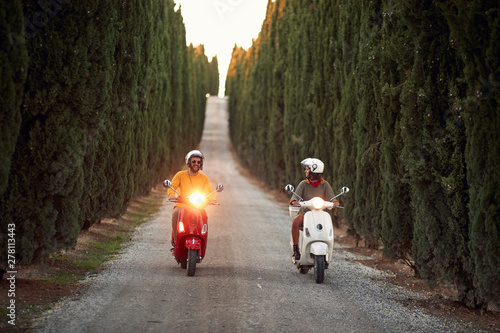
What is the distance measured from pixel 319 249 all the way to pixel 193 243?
66.3 inches

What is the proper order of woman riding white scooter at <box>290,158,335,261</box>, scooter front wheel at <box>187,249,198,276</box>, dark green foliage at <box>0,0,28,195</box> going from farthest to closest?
woman riding white scooter at <box>290,158,335,261</box> < scooter front wheel at <box>187,249,198,276</box> < dark green foliage at <box>0,0,28,195</box>

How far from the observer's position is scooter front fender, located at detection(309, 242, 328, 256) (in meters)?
7.68

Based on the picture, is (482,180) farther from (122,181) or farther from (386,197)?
(122,181)

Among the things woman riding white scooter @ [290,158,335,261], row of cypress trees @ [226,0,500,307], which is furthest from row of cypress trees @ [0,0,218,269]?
row of cypress trees @ [226,0,500,307]

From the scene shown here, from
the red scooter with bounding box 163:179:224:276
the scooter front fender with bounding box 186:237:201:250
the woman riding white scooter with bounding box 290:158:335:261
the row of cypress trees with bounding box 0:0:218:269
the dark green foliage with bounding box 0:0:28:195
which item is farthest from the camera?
the woman riding white scooter with bounding box 290:158:335:261

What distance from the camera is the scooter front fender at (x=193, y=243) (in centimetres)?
778

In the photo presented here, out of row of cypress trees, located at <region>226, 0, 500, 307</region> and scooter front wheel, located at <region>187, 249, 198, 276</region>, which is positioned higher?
row of cypress trees, located at <region>226, 0, 500, 307</region>

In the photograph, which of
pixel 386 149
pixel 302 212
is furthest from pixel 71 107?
pixel 386 149

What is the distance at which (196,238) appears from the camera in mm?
7949

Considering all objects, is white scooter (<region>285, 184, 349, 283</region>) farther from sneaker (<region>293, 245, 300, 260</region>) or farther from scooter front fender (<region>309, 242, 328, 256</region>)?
sneaker (<region>293, 245, 300, 260</region>)

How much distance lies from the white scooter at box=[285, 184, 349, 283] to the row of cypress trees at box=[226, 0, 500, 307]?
103cm

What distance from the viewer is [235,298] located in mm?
6379

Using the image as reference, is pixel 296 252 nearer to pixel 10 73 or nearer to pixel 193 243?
pixel 193 243

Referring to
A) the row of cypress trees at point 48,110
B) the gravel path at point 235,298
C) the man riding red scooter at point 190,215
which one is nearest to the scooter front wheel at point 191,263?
the man riding red scooter at point 190,215
